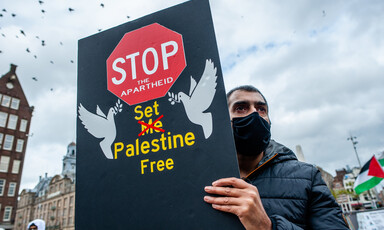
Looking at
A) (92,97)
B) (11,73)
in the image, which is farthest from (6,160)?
(92,97)

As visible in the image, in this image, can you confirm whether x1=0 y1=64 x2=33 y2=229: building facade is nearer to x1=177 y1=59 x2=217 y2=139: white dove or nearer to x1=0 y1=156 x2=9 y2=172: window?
x1=0 y1=156 x2=9 y2=172: window

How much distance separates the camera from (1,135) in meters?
29.2

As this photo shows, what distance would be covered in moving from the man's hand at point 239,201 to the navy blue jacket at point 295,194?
18 cm

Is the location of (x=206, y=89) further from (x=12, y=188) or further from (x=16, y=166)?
(x=16, y=166)

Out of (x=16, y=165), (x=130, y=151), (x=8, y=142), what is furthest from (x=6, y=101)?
(x=130, y=151)

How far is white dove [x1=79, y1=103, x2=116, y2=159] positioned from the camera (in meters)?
1.25

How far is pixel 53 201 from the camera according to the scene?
47.0 meters

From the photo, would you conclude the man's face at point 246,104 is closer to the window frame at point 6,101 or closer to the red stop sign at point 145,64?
the red stop sign at point 145,64

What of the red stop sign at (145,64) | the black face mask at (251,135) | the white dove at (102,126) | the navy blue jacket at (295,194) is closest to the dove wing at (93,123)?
the white dove at (102,126)

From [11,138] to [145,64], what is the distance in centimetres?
3678

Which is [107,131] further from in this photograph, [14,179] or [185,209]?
[14,179]

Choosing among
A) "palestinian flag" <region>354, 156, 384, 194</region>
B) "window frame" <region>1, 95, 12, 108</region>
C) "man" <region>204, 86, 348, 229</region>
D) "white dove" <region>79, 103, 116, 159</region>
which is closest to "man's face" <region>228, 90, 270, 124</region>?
"man" <region>204, 86, 348, 229</region>

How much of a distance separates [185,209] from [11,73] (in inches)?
1583

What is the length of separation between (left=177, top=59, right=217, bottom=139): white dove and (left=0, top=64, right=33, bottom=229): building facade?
35.1m
